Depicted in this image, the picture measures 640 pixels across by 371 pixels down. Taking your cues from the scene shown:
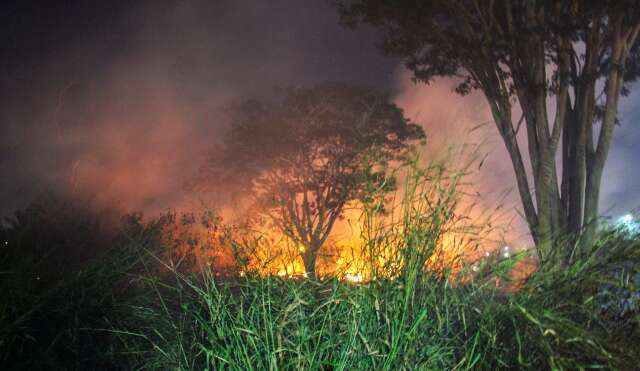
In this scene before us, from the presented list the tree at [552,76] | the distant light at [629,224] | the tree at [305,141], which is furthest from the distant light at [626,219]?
the tree at [305,141]

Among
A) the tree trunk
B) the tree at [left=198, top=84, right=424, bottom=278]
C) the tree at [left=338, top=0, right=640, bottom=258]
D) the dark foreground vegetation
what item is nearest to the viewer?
the dark foreground vegetation

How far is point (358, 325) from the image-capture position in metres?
2.81

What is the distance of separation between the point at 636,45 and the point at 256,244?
1181cm

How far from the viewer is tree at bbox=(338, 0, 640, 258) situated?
10773 millimetres

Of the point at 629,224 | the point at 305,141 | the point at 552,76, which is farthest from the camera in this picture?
the point at 305,141

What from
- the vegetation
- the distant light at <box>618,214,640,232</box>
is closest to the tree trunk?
the vegetation

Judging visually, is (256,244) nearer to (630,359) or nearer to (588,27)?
(630,359)

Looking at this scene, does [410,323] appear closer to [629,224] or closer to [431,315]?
[431,315]

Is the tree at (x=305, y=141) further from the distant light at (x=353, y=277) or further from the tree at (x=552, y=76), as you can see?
the distant light at (x=353, y=277)

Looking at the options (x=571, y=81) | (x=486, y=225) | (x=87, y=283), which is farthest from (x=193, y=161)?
(x=486, y=225)

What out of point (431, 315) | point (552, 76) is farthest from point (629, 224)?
point (552, 76)

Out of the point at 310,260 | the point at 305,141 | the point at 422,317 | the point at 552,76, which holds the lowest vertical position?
the point at 422,317

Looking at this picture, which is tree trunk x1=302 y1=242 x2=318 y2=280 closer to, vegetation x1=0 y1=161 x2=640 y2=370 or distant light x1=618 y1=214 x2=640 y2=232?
vegetation x1=0 y1=161 x2=640 y2=370

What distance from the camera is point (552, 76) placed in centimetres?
1120
